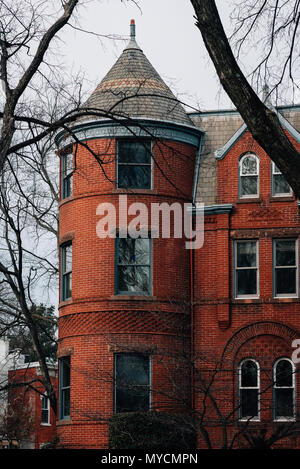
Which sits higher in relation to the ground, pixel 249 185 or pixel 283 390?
pixel 249 185

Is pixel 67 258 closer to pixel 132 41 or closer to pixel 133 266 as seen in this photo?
pixel 133 266

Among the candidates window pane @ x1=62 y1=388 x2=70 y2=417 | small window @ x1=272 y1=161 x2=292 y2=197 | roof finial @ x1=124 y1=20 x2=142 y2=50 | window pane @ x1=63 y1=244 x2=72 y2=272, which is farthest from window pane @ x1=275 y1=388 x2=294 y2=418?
roof finial @ x1=124 y1=20 x2=142 y2=50

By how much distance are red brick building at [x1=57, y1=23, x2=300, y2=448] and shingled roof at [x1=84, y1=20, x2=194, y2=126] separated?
108 millimetres

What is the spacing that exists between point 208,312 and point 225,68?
1592 cm

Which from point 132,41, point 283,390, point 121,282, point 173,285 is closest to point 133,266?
point 121,282

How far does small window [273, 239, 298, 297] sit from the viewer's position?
26750 mm

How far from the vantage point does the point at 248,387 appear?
86.1 ft

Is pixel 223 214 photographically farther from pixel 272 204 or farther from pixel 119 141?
pixel 119 141

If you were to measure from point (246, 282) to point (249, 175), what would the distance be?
3.43 meters

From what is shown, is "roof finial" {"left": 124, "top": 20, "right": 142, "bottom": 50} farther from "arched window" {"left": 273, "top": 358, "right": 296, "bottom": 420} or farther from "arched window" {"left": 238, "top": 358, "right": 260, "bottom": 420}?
"arched window" {"left": 273, "top": 358, "right": 296, "bottom": 420}

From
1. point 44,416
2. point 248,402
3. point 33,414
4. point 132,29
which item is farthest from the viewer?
point 44,416

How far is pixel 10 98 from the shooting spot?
50.7 feet

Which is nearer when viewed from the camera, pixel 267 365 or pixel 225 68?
pixel 225 68

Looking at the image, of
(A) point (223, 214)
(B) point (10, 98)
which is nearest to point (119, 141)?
(A) point (223, 214)
